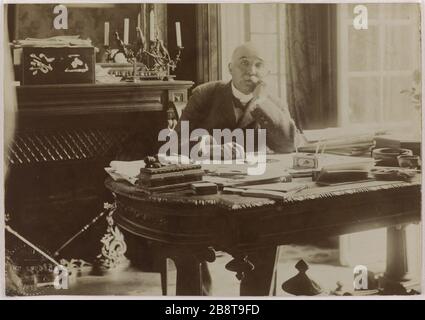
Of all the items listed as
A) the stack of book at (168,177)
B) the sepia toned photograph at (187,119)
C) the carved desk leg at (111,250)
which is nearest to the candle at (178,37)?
the sepia toned photograph at (187,119)

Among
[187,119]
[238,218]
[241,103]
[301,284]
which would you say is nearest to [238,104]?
[241,103]

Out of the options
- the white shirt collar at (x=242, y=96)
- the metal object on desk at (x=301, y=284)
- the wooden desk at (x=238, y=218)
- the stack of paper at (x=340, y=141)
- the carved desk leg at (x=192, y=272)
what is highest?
the white shirt collar at (x=242, y=96)

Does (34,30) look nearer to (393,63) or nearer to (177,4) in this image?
(177,4)

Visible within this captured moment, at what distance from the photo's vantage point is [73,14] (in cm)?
261

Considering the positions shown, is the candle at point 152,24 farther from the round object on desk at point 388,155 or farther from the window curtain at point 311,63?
the round object on desk at point 388,155

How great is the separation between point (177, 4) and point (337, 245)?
1415 mm

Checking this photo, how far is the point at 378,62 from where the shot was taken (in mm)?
2680

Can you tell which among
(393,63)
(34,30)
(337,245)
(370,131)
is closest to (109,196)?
(34,30)

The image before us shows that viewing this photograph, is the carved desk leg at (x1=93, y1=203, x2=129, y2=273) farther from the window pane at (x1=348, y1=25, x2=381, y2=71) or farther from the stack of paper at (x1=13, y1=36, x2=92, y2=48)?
the window pane at (x1=348, y1=25, x2=381, y2=71)

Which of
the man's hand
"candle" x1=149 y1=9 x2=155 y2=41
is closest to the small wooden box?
"candle" x1=149 y1=9 x2=155 y2=41

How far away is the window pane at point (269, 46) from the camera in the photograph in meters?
2.61

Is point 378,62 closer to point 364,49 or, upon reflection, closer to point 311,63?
→ point 364,49

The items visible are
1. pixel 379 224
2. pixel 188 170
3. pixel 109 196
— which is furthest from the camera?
pixel 109 196

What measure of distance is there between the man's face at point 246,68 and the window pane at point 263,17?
0.39ft
